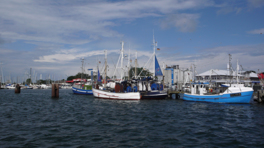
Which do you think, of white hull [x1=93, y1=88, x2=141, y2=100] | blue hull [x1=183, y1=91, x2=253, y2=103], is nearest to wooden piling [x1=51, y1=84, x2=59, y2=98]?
white hull [x1=93, y1=88, x2=141, y2=100]

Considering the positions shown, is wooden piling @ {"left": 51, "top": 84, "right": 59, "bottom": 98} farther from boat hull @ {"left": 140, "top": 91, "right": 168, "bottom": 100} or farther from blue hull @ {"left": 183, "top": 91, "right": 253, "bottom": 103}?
blue hull @ {"left": 183, "top": 91, "right": 253, "bottom": 103}

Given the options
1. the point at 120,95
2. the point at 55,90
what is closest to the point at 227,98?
the point at 120,95

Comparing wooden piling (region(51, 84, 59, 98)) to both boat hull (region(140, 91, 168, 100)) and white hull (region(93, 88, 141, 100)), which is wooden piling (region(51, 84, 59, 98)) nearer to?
white hull (region(93, 88, 141, 100))

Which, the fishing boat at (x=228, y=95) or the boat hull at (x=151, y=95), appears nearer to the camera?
the fishing boat at (x=228, y=95)

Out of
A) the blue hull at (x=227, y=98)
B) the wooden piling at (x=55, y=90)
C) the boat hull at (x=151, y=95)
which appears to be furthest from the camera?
the wooden piling at (x=55, y=90)

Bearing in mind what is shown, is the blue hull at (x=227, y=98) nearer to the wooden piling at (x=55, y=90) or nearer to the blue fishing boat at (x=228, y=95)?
the blue fishing boat at (x=228, y=95)

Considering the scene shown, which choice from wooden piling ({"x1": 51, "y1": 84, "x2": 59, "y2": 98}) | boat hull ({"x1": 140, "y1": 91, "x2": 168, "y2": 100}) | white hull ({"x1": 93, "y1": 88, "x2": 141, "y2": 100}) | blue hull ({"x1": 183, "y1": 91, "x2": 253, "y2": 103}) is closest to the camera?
blue hull ({"x1": 183, "y1": 91, "x2": 253, "y2": 103})

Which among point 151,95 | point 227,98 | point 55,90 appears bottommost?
point 151,95

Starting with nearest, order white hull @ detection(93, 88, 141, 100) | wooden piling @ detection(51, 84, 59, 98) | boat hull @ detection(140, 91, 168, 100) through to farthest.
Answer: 1. white hull @ detection(93, 88, 141, 100)
2. boat hull @ detection(140, 91, 168, 100)
3. wooden piling @ detection(51, 84, 59, 98)

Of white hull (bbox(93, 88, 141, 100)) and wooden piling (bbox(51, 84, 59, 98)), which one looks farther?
wooden piling (bbox(51, 84, 59, 98))

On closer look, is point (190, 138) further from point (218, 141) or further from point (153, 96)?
point (153, 96)

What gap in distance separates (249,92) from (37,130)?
35.3 metres

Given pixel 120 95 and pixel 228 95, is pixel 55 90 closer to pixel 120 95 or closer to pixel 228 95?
pixel 120 95

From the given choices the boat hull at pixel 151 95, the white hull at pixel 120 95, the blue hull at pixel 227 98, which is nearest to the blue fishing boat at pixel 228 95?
the blue hull at pixel 227 98
